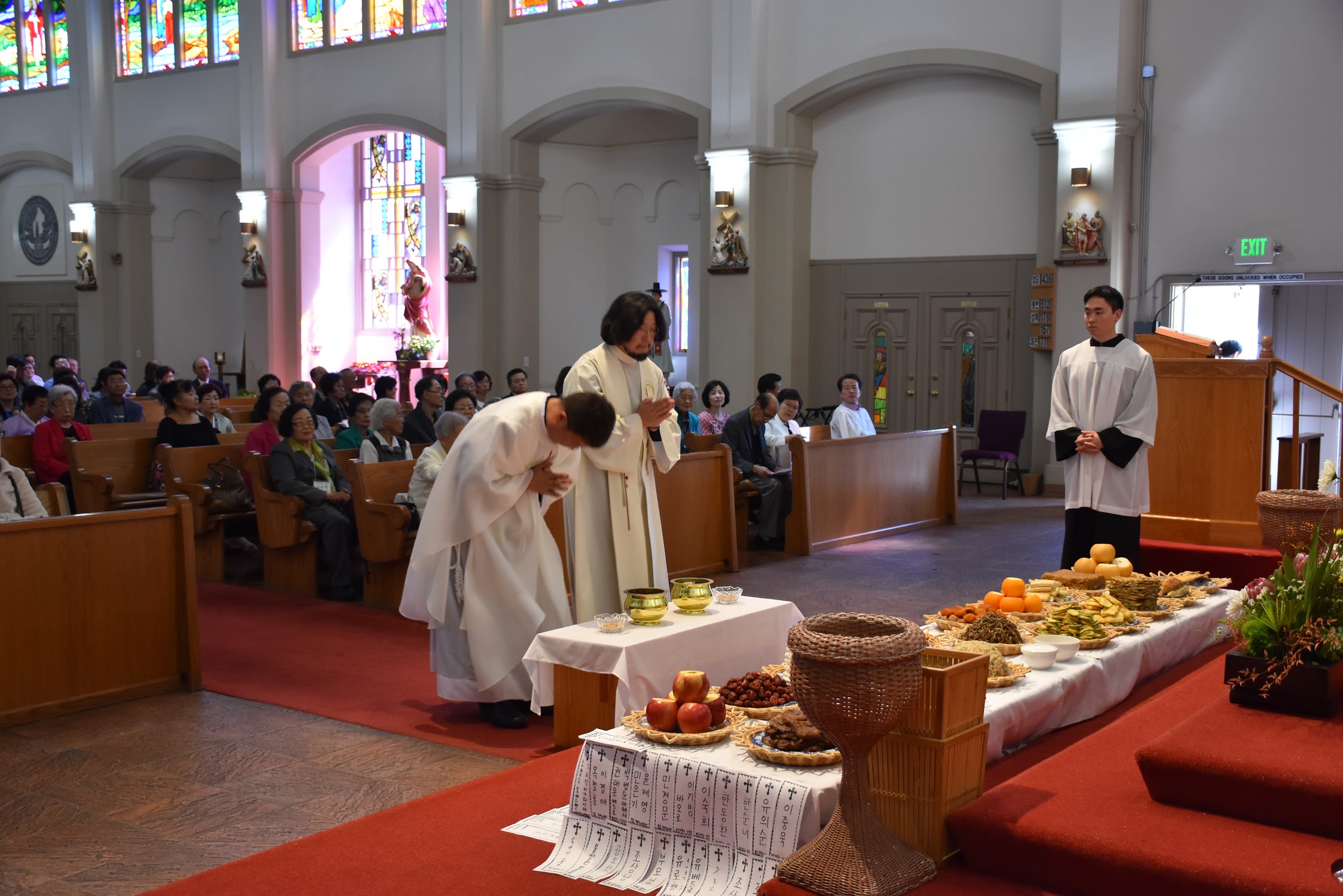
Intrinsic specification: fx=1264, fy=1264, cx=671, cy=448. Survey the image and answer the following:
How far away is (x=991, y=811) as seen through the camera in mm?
3092

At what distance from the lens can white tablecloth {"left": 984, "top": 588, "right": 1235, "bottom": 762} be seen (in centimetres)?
362

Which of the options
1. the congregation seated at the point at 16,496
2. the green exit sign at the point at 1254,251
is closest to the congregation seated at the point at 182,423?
the congregation seated at the point at 16,496

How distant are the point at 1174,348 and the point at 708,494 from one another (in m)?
3.03

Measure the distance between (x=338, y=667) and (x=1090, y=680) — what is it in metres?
3.47

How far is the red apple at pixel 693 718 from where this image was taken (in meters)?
3.35

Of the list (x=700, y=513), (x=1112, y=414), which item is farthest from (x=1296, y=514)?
(x=700, y=513)

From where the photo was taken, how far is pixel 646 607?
4.41 metres

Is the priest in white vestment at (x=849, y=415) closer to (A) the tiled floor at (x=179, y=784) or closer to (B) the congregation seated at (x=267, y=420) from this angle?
(B) the congregation seated at (x=267, y=420)

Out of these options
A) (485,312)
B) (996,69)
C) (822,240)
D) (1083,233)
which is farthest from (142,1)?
(1083,233)

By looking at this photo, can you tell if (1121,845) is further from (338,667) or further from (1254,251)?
(1254,251)

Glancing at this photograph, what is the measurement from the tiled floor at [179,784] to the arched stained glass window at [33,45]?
17916 millimetres

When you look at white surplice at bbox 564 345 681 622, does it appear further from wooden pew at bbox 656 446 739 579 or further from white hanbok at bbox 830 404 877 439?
white hanbok at bbox 830 404 877 439

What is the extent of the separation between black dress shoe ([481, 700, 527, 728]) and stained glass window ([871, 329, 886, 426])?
9.44 meters

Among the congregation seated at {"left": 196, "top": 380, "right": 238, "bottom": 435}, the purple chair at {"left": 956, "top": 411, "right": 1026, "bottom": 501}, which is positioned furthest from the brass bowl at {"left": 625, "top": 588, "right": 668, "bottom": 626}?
the purple chair at {"left": 956, "top": 411, "right": 1026, "bottom": 501}
